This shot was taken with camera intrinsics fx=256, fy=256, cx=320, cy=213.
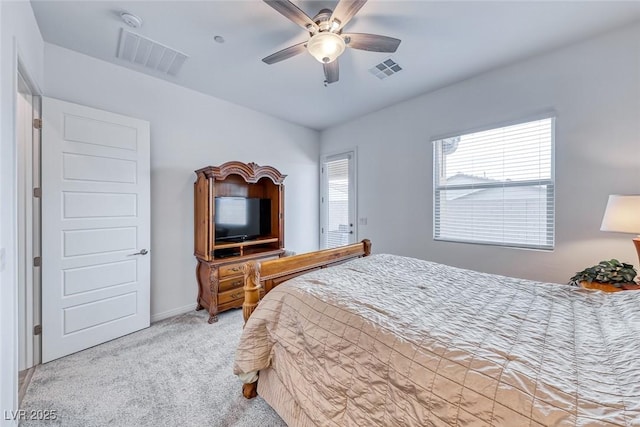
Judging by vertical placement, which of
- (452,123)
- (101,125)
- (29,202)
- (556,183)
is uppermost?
(452,123)

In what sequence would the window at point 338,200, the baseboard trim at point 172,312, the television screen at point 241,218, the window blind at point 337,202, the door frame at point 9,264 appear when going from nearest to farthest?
the door frame at point 9,264, the baseboard trim at point 172,312, the television screen at point 241,218, the window at point 338,200, the window blind at point 337,202

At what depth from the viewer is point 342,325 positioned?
1.25 metres

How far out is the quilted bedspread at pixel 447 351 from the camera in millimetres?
781

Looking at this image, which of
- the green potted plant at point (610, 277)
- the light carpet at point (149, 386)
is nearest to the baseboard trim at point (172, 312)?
the light carpet at point (149, 386)

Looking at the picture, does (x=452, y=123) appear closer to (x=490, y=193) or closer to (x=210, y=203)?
(x=490, y=193)

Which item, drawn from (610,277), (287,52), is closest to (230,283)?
(287,52)

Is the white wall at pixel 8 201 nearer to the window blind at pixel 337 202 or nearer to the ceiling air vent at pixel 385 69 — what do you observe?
the ceiling air vent at pixel 385 69

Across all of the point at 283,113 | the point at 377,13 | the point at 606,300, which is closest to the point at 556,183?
the point at 606,300

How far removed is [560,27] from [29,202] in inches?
185

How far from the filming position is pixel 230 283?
10.2 feet

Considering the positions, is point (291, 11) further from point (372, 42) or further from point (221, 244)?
point (221, 244)

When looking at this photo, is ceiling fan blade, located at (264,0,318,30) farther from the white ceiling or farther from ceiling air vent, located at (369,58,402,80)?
ceiling air vent, located at (369,58,402,80)

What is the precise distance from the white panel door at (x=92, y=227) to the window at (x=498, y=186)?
351cm

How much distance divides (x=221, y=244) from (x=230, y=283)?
488 mm
